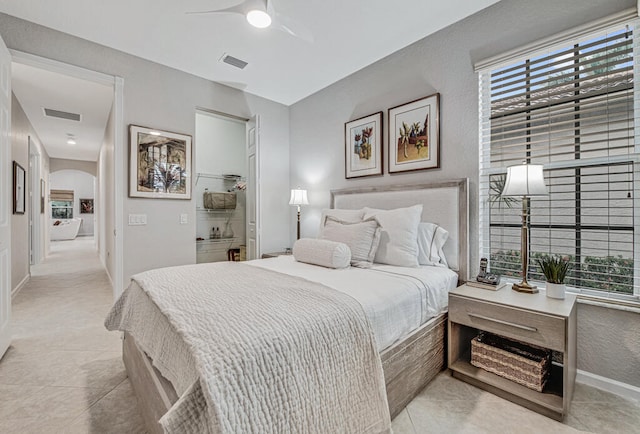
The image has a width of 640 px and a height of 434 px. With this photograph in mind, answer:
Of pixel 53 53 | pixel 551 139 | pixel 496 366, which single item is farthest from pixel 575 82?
pixel 53 53

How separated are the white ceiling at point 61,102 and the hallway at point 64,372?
9.01ft

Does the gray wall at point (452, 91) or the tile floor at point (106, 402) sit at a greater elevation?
the gray wall at point (452, 91)

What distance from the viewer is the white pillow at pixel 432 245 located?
240cm

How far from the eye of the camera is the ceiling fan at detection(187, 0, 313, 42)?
216 cm

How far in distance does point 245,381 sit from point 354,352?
51 cm

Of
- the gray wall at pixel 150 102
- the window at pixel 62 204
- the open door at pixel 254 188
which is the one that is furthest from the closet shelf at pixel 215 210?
the window at pixel 62 204

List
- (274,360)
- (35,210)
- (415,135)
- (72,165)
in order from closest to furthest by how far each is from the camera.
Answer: (274,360)
(415,135)
(35,210)
(72,165)

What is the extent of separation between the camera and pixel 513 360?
5.90 ft

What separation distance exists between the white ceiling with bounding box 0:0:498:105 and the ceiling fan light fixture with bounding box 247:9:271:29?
0.45ft

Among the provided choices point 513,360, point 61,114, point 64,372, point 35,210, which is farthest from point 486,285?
point 35,210

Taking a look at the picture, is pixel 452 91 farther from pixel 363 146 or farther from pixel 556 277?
pixel 556 277

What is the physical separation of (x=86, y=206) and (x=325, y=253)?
13.6 metres

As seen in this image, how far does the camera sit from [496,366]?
187cm

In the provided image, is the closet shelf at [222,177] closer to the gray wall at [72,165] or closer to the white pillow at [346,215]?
the white pillow at [346,215]
